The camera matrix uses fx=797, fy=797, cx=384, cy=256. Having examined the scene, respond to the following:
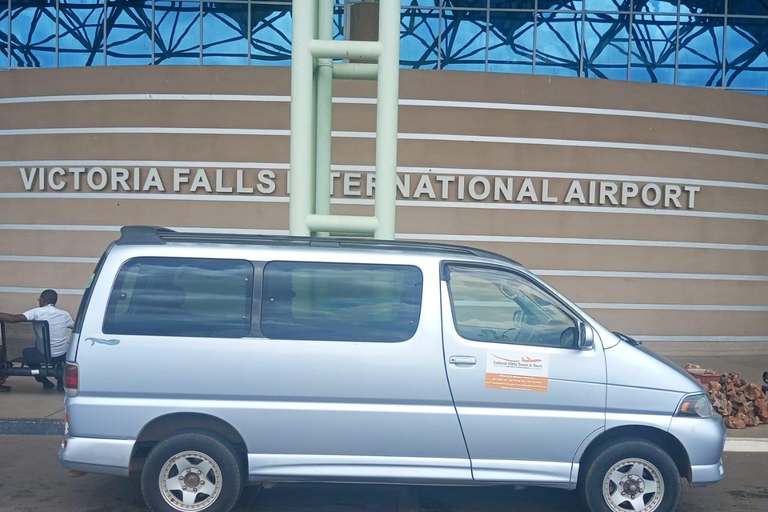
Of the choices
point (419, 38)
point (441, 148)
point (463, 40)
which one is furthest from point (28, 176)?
point (463, 40)

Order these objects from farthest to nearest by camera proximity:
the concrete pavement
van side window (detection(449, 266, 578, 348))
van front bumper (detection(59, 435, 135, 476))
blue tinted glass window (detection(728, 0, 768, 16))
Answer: blue tinted glass window (detection(728, 0, 768, 16)) < the concrete pavement < van side window (detection(449, 266, 578, 348)) < van front bumper (detection(59, 435, 135, 476))

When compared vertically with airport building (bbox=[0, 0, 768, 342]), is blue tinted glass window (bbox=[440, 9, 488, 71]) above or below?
above

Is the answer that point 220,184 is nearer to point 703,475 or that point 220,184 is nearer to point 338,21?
point 338,21

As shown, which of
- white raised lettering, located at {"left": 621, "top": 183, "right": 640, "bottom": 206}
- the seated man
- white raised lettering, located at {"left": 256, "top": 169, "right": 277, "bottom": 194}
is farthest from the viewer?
white raised lettering, located at {"left": 621, "top": 183, "right": 640, "bottom": 206}

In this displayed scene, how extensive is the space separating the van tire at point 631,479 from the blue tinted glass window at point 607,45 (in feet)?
34.9

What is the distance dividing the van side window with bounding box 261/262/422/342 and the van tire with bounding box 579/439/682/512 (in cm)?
162

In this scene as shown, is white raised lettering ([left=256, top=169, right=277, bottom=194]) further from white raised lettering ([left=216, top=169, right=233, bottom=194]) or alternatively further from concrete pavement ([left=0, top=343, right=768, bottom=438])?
concrete pavement ([left=0, top=343, right=768, bottom=438])

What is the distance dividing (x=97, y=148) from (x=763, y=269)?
1227cm

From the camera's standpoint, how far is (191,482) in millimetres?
5594

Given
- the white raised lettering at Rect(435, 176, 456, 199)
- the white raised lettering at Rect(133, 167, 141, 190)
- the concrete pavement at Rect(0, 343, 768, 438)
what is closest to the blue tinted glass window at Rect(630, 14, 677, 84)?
the white raised lettering at Rect(435, 176, 456, 199)

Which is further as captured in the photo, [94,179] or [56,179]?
[56,179]

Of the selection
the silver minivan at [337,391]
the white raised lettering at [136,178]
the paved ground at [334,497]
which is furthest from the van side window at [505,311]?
the white raised lettering at [136,178]

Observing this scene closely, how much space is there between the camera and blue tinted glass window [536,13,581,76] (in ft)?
48.8

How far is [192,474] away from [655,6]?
13166 mm
